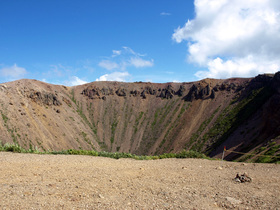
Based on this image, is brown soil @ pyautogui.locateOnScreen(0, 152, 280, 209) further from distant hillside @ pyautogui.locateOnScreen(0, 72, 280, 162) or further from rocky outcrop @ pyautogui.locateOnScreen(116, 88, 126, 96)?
rocky outcrop @ pyautogui.locateOnScreen(116, 88, 126, 96)

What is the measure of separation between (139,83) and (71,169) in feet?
292

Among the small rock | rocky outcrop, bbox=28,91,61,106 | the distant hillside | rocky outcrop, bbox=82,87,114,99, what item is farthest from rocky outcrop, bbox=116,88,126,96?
the small rock

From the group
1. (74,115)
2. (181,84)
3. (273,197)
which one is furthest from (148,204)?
(181,84)

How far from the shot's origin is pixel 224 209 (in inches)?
236

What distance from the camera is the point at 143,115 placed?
3253 inches

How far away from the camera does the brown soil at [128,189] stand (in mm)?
6078

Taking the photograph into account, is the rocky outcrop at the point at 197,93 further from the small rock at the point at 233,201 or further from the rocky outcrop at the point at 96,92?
the small rock at the point at 233,201

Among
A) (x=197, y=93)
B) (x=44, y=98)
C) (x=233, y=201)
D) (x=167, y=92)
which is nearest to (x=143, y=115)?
(x=167, y=92)

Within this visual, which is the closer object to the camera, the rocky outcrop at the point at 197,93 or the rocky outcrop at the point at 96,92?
the rocky outcrop at the point at 197,93

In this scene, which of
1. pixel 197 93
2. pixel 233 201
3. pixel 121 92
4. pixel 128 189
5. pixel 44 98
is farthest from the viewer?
pixel 121 92

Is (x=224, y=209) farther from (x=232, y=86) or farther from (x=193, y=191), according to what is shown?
(x=232, y=86)

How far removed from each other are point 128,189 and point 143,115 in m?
75.1

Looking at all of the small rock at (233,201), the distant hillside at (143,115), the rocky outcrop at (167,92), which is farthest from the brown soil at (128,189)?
the rocky outcrop at (167,92)

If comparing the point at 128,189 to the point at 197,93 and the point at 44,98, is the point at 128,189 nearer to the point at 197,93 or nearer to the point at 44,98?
the point at 44,98
